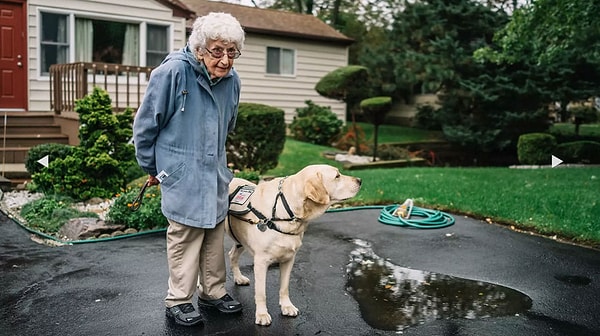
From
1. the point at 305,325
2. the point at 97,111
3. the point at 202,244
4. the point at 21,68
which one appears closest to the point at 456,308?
the point at 305,325

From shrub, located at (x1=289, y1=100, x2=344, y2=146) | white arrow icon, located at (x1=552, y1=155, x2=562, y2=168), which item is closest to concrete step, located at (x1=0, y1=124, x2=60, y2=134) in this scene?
shrub, located at (x1=289, y1=100, x2=344, y2=146)

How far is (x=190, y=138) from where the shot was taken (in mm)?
3420

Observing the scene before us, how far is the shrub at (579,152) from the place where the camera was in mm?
16203

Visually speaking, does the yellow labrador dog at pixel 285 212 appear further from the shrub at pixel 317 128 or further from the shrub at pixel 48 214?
the shrub at pixel 317 128

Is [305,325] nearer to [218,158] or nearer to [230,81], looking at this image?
[218,158]

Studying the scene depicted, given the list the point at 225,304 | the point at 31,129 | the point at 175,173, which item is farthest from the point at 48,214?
the point at 31,129

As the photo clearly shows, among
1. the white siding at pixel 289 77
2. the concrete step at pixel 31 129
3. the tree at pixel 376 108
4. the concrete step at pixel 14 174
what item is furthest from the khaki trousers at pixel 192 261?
the white siding at pixel 289 77

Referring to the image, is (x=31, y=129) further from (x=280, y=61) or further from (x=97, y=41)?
(x=280, y=61)

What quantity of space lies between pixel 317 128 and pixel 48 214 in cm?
1094

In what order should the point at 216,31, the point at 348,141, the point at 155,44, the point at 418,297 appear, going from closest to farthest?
the point at 216,31, the point at 418,297, the point at 155,44, the point at 348,141

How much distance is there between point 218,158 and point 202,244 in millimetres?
595

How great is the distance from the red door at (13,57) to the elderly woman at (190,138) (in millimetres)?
10320

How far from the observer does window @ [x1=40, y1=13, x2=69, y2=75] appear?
12.5 meters

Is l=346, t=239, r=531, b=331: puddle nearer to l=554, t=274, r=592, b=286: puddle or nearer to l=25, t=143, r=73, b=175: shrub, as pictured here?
l=554, t=274, r=592, b=286: puddle
